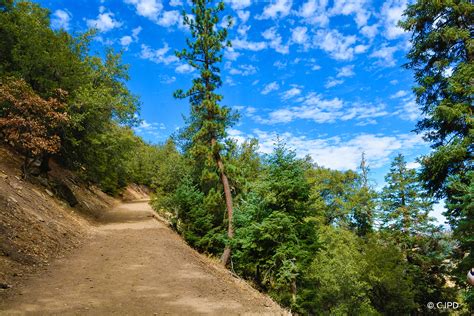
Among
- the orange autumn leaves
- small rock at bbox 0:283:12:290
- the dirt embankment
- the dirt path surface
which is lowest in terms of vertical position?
the dirt path surface

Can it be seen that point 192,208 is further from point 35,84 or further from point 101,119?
point 35,84

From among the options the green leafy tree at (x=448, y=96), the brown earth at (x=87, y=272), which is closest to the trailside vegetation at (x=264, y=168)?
the green leafy tree at (x=448, y=96)

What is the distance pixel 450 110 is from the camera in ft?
34.0

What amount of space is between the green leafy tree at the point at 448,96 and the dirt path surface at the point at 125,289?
778 centimetres

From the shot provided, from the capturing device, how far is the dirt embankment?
24.2 ft

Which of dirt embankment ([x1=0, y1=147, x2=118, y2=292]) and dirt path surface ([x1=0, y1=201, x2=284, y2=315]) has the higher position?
dirt embankment ([x1=0, y1=147, x2=118, y2=292])

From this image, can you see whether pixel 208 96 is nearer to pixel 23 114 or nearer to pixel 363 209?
pixel 23 114

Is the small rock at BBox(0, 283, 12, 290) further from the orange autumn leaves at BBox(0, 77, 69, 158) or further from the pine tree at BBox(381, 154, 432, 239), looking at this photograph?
the pine tree at BBox(381, 154, 432, 239)

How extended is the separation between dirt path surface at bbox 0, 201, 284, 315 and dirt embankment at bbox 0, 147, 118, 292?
461 mm

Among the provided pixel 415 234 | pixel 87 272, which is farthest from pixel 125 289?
pixel 415 234

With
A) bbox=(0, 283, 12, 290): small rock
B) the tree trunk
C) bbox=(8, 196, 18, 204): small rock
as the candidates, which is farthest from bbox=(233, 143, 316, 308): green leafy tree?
bbox=(8, 196, 18, 204): small rock

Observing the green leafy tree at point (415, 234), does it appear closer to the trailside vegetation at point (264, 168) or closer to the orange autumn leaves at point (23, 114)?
the trailside vegetation at point (264, 168)

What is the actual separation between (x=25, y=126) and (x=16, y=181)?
8.27 feet

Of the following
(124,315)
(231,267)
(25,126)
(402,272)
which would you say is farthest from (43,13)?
(402,272)
